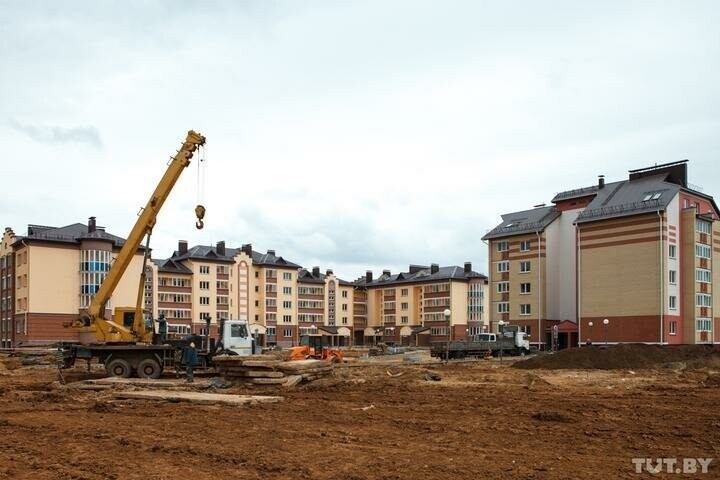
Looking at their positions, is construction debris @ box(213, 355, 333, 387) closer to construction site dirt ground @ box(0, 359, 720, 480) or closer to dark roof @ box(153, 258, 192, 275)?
construction site dirt ground @ box(0, 359, 720, 480)

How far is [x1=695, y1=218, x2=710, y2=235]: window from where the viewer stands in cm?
5240

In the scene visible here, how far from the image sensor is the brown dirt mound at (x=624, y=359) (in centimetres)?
3288

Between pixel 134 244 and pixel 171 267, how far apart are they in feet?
208

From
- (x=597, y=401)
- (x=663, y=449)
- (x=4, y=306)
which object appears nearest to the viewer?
(x=663, y=449)

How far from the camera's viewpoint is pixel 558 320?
60688 mm

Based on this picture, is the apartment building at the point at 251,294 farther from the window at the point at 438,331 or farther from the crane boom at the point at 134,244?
the crane boom at the point at 134,244

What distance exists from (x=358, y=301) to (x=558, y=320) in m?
55.8

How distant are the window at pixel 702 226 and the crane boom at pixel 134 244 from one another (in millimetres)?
42225

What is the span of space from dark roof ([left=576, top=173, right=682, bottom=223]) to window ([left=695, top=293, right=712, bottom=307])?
26.1 ft

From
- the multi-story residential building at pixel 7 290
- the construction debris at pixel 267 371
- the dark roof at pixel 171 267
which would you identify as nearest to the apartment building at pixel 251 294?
the dark roof at pixel 171 267

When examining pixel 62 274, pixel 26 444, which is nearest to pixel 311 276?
pixel 62 274

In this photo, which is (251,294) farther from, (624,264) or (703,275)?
(703,275)

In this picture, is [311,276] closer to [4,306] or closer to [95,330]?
[4,306]

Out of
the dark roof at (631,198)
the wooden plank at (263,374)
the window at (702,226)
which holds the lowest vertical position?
the wooden plank at (263,374)
